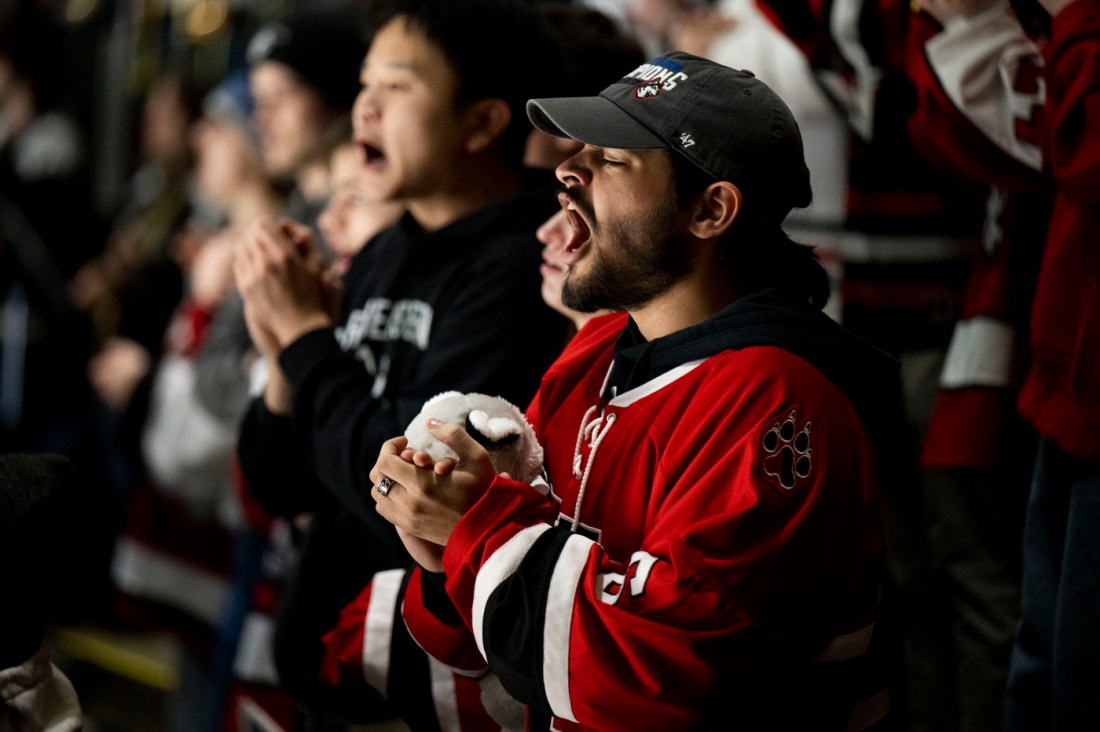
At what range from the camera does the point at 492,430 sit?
1.36 meters

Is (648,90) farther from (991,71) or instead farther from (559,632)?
(991,71)

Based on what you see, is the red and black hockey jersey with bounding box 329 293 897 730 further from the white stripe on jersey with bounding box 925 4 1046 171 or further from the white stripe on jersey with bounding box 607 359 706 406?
the white stripe on jersey with bounding box 925 4 1046 171

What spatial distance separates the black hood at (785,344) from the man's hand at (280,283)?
65 centimetres

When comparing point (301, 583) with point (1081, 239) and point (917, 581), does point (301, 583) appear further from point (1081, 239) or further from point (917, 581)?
point (1081, 239)

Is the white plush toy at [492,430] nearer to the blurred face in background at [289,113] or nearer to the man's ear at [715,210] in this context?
the man's ear at [715,210]

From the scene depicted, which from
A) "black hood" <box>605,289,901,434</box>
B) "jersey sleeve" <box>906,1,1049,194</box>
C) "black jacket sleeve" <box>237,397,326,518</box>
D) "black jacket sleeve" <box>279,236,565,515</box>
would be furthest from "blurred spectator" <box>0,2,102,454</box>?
"black hood" <box>605,289,901,434</box>

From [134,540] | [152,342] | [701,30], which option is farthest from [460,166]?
[152,342]

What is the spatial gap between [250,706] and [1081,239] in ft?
5.18

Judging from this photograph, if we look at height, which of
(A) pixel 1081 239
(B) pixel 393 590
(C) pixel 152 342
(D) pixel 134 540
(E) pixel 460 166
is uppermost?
(E) pixel 460 166

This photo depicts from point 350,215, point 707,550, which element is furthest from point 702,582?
point 350,215

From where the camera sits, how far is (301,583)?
6.49 feet

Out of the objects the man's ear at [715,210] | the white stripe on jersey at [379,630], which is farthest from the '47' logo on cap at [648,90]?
the white stripe on jersey at [379,630]

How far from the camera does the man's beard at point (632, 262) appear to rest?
4.41ft

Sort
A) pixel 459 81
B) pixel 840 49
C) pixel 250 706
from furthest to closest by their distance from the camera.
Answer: pixel 250 706
pixel 840 49
pixel 459 81
